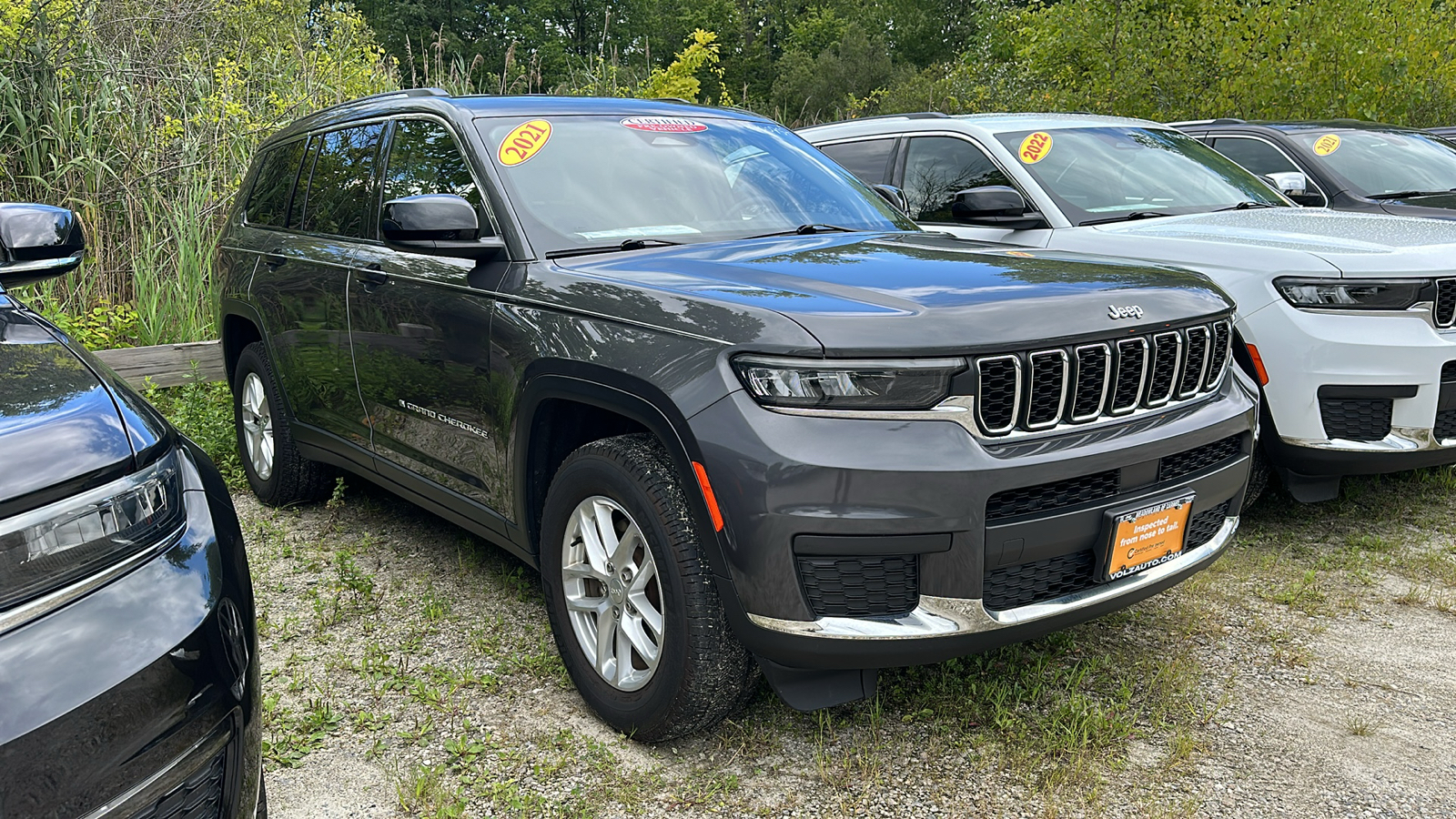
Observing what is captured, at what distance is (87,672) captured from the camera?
5.08 ft

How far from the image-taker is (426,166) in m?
3.73

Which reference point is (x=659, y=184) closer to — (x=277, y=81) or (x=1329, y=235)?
(x=1329, y=235)

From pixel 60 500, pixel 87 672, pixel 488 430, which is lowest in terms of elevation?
pixel 488 430

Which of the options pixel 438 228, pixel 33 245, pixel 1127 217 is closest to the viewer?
pixel 33 245

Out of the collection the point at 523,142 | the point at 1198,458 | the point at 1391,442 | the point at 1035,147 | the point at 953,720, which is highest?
the point at 523,142

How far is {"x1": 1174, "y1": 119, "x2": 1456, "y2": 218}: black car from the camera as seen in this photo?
6.58 m

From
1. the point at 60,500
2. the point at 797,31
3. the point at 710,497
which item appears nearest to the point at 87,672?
the point at 60,500

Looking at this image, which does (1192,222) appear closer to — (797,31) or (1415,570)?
(1415,570)

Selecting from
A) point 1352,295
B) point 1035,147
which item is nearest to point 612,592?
point 1352,295

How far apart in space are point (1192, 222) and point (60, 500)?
464 cm

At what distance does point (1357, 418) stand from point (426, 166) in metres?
3.46

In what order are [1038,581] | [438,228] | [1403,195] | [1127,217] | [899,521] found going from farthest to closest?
[1403,195], [1127,217], [438,228], [1038,581], [899,521]

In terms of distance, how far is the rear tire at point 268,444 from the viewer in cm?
472

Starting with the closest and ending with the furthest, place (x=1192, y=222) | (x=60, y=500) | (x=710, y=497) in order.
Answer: (x=60, y=500) < (x=710, y=497) < (x=1192, y=222)
